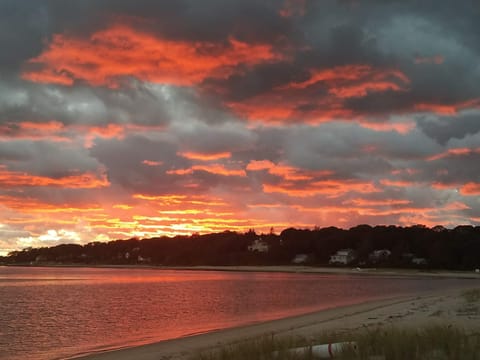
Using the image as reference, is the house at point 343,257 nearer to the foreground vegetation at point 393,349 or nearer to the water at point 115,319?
the water at point 115,319

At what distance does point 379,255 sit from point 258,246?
1956 inches

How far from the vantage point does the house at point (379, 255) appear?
14038cm

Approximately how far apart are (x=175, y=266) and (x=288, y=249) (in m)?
46.3

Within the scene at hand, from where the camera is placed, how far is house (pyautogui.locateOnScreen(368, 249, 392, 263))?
461 ft

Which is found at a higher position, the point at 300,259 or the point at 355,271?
the point at 300,259

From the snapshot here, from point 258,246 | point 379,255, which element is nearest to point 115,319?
point 379,255

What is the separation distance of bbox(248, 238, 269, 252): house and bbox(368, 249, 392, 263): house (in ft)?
127

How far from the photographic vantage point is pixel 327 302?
1706 inches

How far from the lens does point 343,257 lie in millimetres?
149125

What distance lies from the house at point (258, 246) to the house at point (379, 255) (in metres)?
38.7

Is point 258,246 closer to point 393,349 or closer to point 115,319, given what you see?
point 115,319

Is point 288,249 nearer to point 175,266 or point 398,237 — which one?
point 398,237

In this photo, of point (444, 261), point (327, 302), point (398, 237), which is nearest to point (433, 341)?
point (327, 302)

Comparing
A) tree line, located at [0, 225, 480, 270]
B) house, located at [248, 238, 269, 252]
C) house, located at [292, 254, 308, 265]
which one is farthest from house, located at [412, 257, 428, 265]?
house, located at [248, 238, 269, 252]
